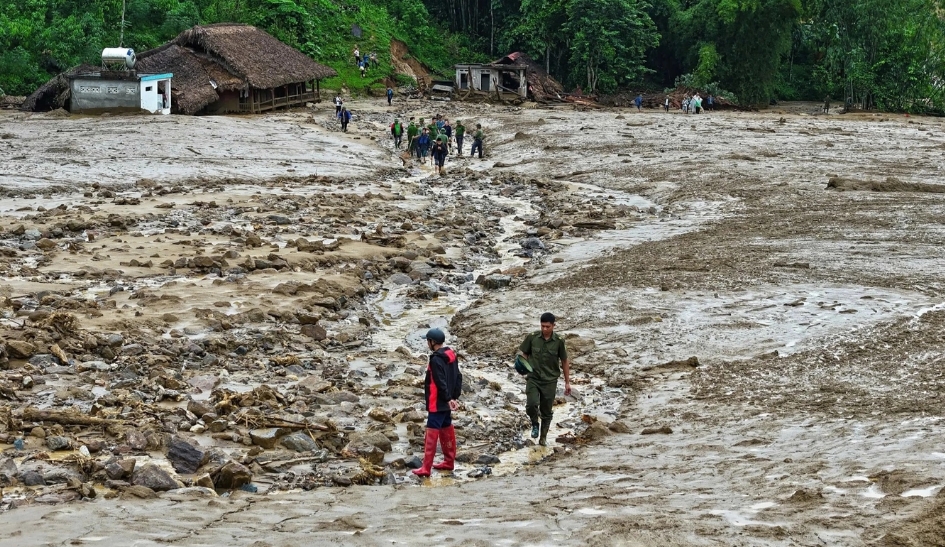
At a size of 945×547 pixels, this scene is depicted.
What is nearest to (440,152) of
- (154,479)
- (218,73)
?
(218,73)

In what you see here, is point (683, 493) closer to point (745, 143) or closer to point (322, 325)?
point (322, 325)

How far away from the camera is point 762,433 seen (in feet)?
30.3

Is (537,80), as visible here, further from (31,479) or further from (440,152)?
(31,479)

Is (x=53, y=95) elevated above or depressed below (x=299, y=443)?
above

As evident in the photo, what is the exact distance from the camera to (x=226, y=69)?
42.0 metres

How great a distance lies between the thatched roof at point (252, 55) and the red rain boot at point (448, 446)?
114ft

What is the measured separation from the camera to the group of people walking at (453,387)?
28.5ft

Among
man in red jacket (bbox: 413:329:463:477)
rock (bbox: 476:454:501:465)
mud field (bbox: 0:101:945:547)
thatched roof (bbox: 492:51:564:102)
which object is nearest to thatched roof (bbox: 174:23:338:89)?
thatched roof (bbox: 492:51:564:102)

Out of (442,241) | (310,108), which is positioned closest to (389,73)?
(310,108)

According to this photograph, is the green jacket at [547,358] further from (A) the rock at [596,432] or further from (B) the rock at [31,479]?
(B) the rock at [31,479]

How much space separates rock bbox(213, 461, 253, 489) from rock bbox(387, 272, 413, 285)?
8735 millimetres

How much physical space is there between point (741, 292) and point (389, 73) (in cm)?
4327

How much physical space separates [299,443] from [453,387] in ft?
4.55

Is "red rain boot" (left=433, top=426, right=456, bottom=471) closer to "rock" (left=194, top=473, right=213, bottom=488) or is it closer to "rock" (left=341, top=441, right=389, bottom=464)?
"rock" (left=341, top=441, right=389, bottom=464)
